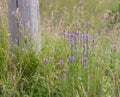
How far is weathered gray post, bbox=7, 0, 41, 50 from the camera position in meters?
2.80

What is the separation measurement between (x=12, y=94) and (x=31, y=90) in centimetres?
18

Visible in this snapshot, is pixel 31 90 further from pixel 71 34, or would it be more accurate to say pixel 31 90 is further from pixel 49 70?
pixel 71 34

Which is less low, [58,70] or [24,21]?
[24,21]

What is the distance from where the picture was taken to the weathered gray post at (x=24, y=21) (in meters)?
2.80

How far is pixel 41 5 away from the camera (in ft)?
22.1

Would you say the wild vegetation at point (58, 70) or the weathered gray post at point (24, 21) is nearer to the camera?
the wild vegetation at point (58, 70)

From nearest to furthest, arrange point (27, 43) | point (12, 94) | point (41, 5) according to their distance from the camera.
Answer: point (12, 94), point (27, 43), point (41, 5)

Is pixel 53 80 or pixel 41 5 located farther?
pixel 41 5

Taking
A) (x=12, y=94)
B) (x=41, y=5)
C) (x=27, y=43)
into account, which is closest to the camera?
(x=12, y=94)

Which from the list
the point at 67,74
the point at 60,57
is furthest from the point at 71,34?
the point at 67,74

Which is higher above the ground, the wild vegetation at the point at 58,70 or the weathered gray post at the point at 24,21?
the weathered gray post at the point at 24,21

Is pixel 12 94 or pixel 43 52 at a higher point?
pixel 43 52

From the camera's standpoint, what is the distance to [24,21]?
9.35 ft

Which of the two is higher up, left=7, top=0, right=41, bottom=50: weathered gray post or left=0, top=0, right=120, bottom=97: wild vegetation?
left=7, top=0, right=41, bottom=50: weathered gray post
